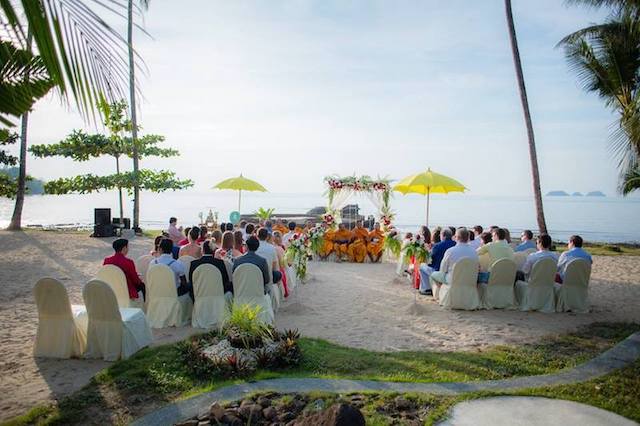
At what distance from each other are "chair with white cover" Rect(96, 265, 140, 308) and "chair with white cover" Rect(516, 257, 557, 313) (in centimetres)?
746

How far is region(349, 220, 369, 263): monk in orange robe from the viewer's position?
52.4 ft

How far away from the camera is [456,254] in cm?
958

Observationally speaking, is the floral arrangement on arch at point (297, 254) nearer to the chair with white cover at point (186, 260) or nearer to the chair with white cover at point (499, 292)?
the chair with white cover at point (186, 260)

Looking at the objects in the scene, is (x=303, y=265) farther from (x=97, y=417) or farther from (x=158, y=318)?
(x=97, y=417)

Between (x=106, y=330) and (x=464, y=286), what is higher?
(x=464, y=286)

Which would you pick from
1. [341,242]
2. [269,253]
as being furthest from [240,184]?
[269,253]

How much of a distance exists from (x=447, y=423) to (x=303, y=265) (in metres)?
7.37

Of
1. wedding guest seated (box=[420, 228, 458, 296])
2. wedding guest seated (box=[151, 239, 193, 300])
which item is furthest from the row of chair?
wedding guest seated (box=[151, 239, 193, 300])

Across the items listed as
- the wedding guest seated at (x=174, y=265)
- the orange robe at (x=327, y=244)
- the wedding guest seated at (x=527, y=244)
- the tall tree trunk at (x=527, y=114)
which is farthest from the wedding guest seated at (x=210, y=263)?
the tall tree trunk at (x=527, y=114)

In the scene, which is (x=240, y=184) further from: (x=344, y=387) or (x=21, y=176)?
(x=344, y=387)

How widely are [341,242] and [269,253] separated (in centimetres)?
701

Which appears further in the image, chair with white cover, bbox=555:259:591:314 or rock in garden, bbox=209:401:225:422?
chair with white cover, bbox=555:259:591:314

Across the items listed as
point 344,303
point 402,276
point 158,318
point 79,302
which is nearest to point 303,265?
point 344,303

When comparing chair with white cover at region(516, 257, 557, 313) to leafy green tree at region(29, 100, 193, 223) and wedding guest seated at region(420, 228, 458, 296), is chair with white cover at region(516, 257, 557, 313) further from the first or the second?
leafy green tree at region(29, 100, 193, 223)
